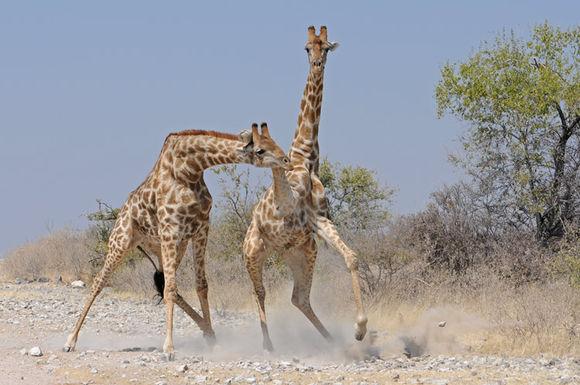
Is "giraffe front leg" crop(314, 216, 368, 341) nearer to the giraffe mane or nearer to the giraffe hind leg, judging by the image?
the giraffe hind leg

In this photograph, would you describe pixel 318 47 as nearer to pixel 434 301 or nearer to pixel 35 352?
pixel 434 301

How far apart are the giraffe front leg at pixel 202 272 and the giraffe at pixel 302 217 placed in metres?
0.55

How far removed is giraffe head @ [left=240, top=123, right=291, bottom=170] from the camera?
10.9 meters

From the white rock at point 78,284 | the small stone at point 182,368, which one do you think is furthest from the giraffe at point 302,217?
the white rock at point 78,284

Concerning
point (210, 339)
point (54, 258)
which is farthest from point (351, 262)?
point (54, 258)

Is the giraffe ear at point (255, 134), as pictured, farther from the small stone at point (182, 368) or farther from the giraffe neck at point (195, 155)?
the small stone at point (182, 368)

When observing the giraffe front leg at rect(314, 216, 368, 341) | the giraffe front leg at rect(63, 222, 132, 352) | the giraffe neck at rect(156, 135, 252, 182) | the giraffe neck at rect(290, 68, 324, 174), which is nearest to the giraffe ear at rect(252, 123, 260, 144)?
the giraffe neck at rect(156, 135, 252, 182)

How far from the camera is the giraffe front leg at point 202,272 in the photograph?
11836 millimetres

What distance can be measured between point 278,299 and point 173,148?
555 cm

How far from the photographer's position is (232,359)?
11289 mm

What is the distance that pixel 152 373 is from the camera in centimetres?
992

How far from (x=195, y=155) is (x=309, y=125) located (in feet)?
5.04

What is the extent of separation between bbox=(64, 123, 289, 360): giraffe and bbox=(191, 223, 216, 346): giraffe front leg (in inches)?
0.5

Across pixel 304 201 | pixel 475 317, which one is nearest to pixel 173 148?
pixel 304 201
